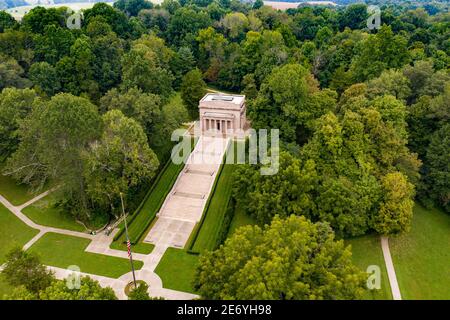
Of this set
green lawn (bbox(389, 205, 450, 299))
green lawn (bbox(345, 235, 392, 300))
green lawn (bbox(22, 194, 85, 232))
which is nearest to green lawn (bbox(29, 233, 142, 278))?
green lawn (bbox(22, 194, 85, 232))

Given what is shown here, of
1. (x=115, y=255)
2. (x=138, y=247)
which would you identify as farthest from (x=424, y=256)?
(x=115, y=255)

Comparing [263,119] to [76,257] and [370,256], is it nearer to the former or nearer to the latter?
[370,256]

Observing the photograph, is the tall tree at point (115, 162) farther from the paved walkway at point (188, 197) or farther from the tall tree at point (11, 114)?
the tall tree at point (11, 114)

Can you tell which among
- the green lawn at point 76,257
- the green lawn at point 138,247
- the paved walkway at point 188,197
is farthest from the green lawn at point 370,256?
the green lawn at point 76,257

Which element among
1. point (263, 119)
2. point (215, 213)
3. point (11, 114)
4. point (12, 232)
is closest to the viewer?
point (12, 232)

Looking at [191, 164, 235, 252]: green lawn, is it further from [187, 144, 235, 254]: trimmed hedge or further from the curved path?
the curved path
